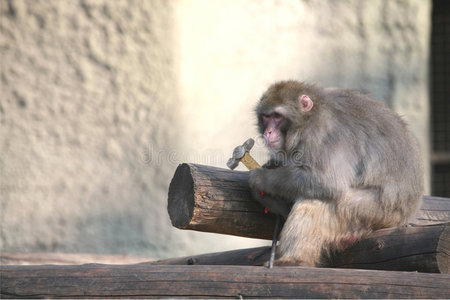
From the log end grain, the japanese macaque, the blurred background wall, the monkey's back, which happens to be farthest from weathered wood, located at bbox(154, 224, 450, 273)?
the blurred background wall

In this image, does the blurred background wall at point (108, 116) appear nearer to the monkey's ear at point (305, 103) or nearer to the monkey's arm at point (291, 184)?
the monkey's ear at point (305, 103)

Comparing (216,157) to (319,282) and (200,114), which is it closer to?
(200,114)

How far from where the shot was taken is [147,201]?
6.41 metres

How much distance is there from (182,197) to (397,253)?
1280 mm

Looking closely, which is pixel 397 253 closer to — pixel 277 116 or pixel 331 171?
pixel 331 171

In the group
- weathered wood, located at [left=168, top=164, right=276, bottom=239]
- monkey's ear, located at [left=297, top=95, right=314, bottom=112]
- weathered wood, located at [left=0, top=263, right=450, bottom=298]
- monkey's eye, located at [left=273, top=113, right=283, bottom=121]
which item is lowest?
weathered wood, located at [left=0, top=263, right=450, bottom=298]

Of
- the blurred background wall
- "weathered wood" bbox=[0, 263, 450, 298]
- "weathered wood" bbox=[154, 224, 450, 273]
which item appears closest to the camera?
"weathered wood" bbox=[0, 263, 450, 298]

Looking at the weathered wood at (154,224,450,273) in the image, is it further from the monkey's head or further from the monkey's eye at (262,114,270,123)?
the monkey's eye at (262,114,270,123)

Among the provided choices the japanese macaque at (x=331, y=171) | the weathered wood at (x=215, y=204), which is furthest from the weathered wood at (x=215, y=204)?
the japanese macaque at (x=331, y=171)

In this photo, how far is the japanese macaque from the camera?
366 centimetres

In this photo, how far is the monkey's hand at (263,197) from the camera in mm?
3705

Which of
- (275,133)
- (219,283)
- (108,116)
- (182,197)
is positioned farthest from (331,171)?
(108,116)

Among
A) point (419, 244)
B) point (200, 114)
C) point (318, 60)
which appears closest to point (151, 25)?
point (200, 114)

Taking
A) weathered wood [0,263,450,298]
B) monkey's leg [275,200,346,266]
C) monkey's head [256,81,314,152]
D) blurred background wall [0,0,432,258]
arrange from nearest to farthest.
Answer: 1. weathered wood [0,263,450,298]
2. monkey's leg [275,200,346,266]
3. monkey's head [256,81,314,152]
4. blurred background wall [0,0,432,258]
